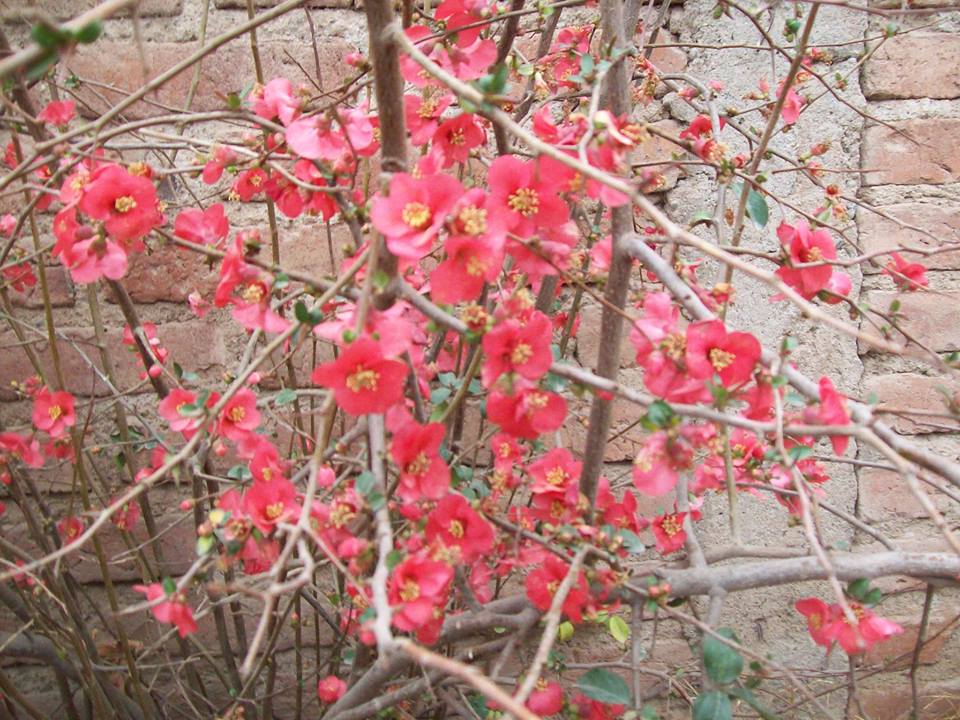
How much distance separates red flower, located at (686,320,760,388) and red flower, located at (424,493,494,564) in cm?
31

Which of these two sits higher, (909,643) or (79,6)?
(79,6)

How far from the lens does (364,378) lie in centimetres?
76

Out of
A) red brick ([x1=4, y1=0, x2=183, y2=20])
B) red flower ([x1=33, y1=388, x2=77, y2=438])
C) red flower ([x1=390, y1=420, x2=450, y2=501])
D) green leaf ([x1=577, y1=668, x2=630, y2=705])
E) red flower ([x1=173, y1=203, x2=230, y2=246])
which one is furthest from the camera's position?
red brick ([x1=4, y1=0, x2=183, y2=20])

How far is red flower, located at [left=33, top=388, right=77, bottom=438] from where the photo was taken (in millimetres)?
1266

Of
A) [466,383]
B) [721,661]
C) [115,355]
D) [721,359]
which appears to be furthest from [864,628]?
[115,355]

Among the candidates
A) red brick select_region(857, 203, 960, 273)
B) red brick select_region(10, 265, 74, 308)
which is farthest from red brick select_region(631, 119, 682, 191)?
red brick select_region(10, 265, 74, 308)

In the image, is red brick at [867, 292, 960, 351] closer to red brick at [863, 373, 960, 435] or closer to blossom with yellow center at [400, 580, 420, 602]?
red brick at [863, 373, 960, 435]

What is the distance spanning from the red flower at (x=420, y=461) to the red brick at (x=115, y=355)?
95 cm

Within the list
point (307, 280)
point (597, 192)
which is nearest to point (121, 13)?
point (307, 280)

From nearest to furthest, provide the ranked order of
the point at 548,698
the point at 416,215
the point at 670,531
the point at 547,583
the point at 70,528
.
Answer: the point at 416,215, the point at 547,583, the point at 548,698, the point at 670,531, the point at 70,528

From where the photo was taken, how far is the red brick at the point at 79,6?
1.57 meters

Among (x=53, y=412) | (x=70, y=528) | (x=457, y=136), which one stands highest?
(x=457, y=136)

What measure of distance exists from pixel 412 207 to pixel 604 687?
2.05ft

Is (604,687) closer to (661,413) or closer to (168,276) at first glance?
(661,413)
